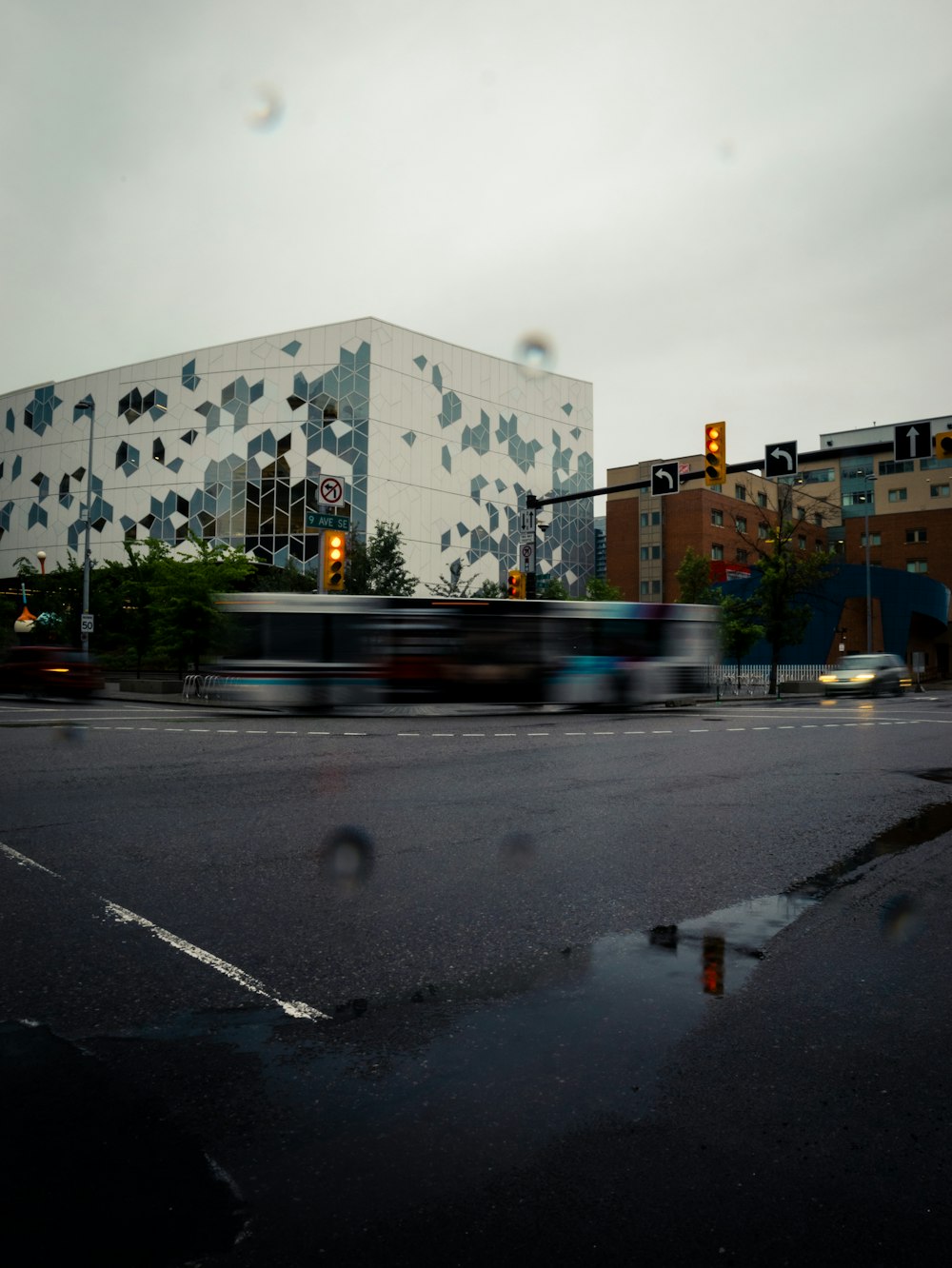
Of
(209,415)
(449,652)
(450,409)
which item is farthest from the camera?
(450,409)

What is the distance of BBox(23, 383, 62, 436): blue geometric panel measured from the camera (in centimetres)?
8562

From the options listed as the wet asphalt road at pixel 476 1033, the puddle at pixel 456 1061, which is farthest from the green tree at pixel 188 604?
the puddle at pixel 456 1061

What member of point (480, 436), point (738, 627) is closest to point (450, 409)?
point (480, 436)

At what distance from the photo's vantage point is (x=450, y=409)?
78.5 m

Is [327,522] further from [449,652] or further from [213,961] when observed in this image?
[213,961]

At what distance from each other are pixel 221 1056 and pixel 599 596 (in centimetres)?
7303

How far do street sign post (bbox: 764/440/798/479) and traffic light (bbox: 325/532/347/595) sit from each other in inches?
368

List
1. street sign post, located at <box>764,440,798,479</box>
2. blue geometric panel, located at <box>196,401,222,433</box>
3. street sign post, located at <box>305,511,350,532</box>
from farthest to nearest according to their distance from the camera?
blue geometric panel, located at <box>196,401,222,433</box> < street sign post, located at <box>305,511,350,532</box> < street sign post, located at <box>764,440,798,479</box>

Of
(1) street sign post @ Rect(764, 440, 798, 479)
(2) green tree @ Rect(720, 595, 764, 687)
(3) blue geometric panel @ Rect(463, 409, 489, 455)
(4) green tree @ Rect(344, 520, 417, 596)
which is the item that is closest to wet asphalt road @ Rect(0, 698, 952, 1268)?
(1) street sign post @ Rect(764, 440, 798, 479)

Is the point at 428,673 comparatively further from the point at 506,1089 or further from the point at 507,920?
the point at 506,1089

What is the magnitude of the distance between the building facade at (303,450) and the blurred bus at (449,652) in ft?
133

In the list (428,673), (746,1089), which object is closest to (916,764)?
(746,1089)

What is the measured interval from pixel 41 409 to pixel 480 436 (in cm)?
4095

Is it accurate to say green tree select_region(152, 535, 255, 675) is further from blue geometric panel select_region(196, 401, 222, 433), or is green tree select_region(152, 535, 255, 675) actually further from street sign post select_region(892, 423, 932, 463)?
blue geometric panel select_region(196, 401, 222, 433)
